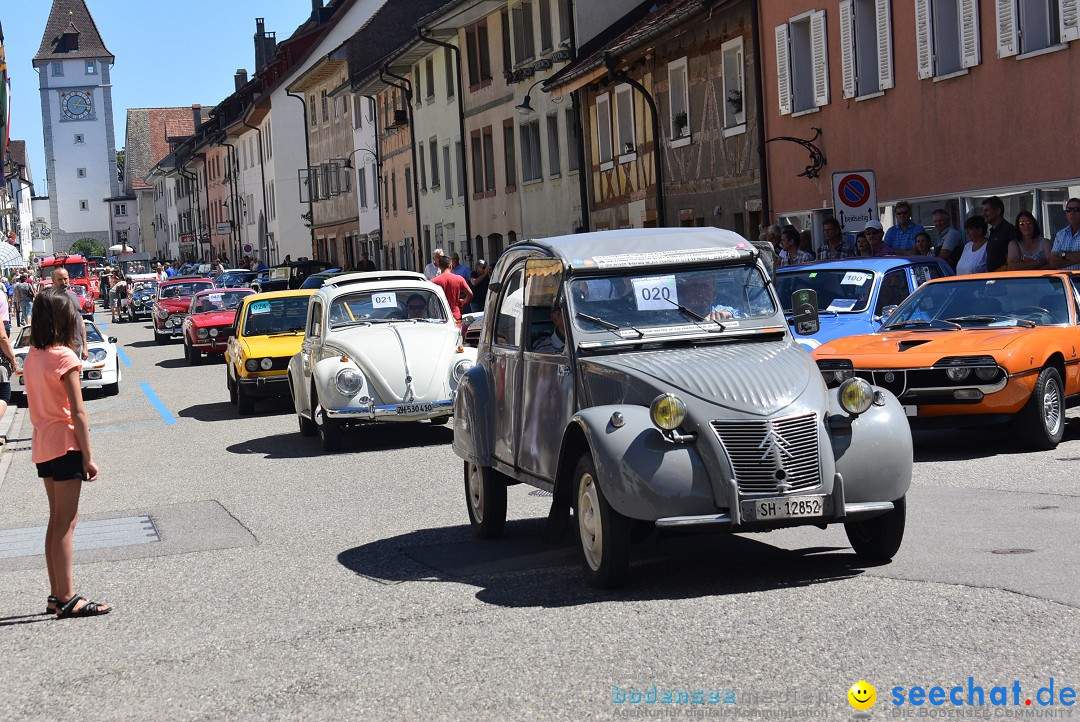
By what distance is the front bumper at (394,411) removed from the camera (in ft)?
51.2

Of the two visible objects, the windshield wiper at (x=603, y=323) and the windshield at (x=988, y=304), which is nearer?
the windshield wiper at (x=603, y=323)

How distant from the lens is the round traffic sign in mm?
21203

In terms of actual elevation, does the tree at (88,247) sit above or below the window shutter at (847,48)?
above

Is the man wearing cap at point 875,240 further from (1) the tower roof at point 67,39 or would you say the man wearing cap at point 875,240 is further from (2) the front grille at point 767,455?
(1) the tower roof at point 67,39

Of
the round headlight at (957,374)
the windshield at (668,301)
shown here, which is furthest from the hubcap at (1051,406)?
the windshield at (668,301)

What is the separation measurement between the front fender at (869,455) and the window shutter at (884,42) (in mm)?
16582

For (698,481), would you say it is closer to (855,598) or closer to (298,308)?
(855,598)

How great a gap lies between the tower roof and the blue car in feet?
545

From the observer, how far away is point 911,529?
365 inches

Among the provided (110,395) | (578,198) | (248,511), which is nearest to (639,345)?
(248,511)

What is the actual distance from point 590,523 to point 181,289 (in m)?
41.1

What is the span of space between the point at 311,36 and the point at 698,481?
7449 cm

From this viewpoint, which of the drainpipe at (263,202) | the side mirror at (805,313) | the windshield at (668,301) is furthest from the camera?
the drainpipe at (263,202)

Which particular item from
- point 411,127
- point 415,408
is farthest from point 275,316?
point 411,127
